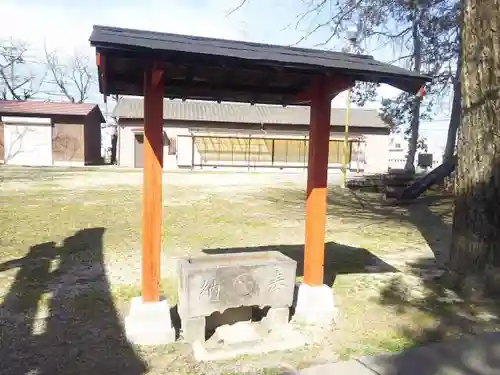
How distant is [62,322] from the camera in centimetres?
381

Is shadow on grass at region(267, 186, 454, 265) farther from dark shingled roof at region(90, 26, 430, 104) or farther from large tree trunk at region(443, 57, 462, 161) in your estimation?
dark shingled roof at region(90, 26, 430, 104)

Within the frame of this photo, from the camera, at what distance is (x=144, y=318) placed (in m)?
3.50

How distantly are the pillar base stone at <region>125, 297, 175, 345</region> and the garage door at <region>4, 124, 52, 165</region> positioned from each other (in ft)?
80.0

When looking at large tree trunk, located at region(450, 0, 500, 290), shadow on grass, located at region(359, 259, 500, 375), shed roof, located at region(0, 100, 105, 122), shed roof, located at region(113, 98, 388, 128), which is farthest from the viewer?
shed roof, located at region(113, 98, 388, 128)

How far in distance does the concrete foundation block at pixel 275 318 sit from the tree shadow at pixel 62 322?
1.17 metres

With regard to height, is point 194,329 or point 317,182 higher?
point 317,182

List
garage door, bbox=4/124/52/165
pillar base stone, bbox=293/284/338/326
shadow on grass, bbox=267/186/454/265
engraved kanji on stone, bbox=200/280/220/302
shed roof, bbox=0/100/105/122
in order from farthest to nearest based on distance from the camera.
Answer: shed roof, bbox=0/100/105/122 → garage door, bbox=4/124/52/165 → shadow on grass, bbox=267/186/454/265 → pillar base stone, bbox=293/284/338/326 → engraved kanji on stone, bbox=200/280/220/302

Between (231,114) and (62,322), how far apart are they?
2415 cm

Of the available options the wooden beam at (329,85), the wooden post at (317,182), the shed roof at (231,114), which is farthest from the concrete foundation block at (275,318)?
the shed roof at (231,114)

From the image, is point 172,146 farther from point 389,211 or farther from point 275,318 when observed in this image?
point 275,318

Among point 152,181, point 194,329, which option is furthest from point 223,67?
point 194,329

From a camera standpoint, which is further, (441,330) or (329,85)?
(329,85)

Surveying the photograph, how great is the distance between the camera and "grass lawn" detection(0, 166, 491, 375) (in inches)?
129

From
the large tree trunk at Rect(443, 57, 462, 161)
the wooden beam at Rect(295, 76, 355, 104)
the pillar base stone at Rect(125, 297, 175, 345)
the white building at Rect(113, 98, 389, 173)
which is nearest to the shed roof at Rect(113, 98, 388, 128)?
the white building at Rect(113, 98, 389, 173)
